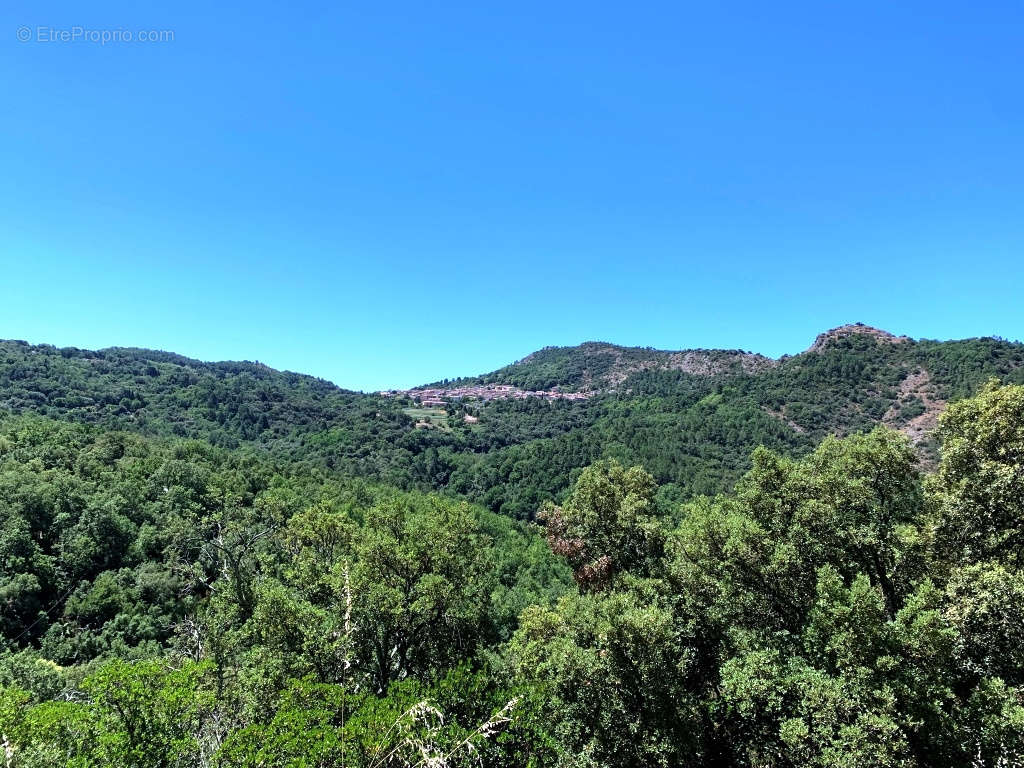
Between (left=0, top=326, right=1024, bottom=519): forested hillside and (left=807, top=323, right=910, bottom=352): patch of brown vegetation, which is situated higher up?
(left=807, top=323, right=910, bottom=352): patch of brown vegetation

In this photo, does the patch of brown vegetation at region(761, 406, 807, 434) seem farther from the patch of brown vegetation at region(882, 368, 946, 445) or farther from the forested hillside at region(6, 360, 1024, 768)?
the forested hillside at region(6, 360, 1024, 768)

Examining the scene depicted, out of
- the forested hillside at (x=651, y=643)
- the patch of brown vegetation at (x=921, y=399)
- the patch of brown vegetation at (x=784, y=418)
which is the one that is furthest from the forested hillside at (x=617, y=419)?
the forested hillside at (x=651, y=643)

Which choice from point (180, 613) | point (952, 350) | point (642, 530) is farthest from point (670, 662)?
point (952, 350)

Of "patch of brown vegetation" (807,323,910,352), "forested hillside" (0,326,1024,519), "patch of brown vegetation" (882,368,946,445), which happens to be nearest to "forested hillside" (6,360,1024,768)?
"forested hillside" (0,326,1024,519)

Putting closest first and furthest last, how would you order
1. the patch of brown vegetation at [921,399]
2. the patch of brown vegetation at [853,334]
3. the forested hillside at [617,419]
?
the patch of brown vegetation at [921,399] → the forested hillside at [617,419] → the patch of brown vegetation at [853,334]

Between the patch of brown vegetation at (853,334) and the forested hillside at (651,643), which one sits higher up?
the patch of brown vegetation at (853,334)

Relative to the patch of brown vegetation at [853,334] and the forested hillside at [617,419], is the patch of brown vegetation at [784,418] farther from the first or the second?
the patch of brown vegetation at [853,334]

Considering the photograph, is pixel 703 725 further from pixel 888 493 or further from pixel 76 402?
pixel 76 402

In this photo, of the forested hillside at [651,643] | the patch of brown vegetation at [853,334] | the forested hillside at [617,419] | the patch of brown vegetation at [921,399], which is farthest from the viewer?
the patch of brown vegetation at [853,334]

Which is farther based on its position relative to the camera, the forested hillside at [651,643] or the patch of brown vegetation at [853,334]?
the patch of brown vegetation at [853,334]

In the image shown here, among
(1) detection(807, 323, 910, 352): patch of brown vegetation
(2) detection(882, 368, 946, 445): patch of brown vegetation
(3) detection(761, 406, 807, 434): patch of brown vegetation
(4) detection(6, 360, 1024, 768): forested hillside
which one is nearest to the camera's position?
(4) detection(6, 360, 1024, 768): forested hillside

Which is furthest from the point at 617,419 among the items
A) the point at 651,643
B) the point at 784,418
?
the point at 651,643

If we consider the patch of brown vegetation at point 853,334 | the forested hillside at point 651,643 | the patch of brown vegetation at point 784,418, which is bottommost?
the forested hillside at point 651,643

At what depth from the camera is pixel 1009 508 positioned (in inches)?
549
